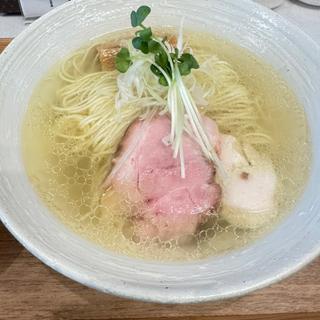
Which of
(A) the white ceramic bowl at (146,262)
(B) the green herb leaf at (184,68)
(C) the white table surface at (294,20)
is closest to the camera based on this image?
(A) the white ceramic bowl at (146,262)

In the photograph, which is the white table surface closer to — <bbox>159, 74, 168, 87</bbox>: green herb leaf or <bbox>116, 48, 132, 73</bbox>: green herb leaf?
<bbox>116, 48, 132, 73</bbox>: green herb leaf

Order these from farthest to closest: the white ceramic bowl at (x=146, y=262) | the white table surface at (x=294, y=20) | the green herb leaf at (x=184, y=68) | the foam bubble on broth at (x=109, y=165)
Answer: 1. the white table surface at (x=294, y=20)
2. the green herb leaf at (x=184, y=68)
3. the foam bubble on broth at (x=109, y=165)
4. the white ceramic bowl at (x=146, y=262)

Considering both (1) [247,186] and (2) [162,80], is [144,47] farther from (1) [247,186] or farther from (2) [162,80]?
(1) [247,186]

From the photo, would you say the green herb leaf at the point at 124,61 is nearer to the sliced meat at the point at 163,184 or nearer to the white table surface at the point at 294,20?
the sliced meat at the point at 163,184

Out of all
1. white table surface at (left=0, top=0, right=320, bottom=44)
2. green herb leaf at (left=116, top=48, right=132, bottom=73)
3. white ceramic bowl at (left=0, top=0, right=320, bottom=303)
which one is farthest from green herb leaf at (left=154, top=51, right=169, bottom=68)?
white table surface at (left=0, top=0, right=320, bottom=44)

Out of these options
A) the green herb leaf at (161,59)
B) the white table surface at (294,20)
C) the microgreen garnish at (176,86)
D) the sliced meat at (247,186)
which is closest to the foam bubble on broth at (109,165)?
the sliced meat at (247,186)
